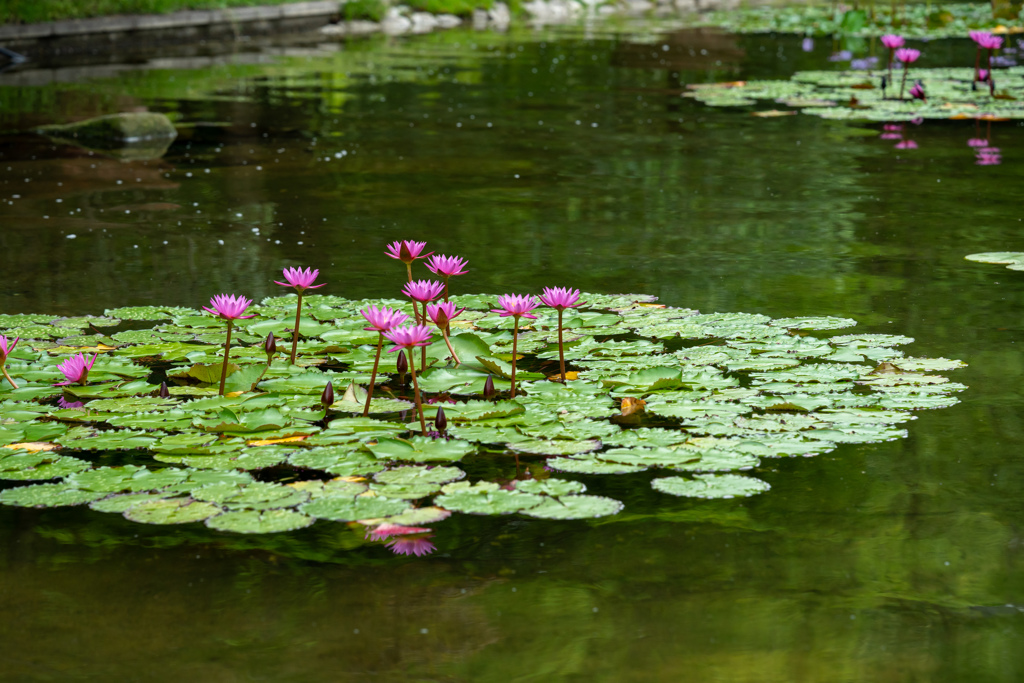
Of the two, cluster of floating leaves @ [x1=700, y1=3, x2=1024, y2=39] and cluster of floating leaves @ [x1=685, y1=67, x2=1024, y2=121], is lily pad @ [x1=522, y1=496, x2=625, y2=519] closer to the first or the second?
cluster of floating leaves @ [x1=685, y1=67, x2=1024, y2=121]

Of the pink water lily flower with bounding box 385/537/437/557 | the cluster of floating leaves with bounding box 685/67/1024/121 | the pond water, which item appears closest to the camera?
the pond water

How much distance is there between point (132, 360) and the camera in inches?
140

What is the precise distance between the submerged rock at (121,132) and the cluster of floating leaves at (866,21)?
8.74 meters

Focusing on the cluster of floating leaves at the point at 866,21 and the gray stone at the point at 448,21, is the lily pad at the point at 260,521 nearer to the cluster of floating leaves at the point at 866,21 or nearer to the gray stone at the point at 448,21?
the cluster of floating leaves at the point at 866,21

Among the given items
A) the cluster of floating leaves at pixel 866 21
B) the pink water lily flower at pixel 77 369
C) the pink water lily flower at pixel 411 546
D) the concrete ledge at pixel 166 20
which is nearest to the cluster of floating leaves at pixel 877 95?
the cluster of floating leaves at pixel 866 21

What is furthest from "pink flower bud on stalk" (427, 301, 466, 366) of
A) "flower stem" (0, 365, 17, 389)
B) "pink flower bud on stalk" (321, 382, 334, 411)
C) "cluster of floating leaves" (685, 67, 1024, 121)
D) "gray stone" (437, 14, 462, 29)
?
"gray stone" (437, 14, 462, 29)

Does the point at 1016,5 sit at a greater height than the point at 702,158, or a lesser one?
greater

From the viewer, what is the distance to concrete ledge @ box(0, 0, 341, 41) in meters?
14.0

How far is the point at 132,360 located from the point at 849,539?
2.13 meters

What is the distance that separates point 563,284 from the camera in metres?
4.47

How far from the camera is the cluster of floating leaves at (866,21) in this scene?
15.3 meters

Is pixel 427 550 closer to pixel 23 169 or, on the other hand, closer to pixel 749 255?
pixel 749 255

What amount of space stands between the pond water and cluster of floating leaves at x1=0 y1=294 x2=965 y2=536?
7cm

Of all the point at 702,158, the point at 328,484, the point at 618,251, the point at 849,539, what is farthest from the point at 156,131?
the point at 849,539
